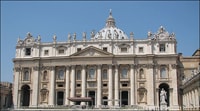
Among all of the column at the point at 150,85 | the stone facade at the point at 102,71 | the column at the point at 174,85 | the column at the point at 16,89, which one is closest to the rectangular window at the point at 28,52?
the stone facade at the point at 102,71

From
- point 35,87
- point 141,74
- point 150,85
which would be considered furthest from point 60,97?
point 150,85

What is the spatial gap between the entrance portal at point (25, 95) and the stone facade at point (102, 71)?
0.54 metres

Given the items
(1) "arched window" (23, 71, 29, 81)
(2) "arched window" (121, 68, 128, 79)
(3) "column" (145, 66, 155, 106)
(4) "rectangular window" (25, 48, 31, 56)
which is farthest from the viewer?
(4) "rectangular window" (25, 48, 31, 56)

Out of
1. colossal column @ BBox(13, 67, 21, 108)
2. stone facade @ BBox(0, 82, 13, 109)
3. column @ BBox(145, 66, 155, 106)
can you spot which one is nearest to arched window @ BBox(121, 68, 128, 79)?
column @ BBox(145, 66, 155, 106)

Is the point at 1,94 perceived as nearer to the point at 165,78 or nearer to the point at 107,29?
the point at 165,78

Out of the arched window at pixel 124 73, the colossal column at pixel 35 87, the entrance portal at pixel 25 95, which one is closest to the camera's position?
the arched window at pixel 124 73

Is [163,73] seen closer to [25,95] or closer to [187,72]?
[187,72]

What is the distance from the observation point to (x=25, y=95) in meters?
74.6

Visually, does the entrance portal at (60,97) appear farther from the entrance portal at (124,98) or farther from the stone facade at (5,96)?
the entrance portal at (124,98)

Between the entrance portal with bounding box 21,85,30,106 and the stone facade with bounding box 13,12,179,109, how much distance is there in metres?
0.54

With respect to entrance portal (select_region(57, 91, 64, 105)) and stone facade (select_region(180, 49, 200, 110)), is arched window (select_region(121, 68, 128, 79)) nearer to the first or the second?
stone facade (select_region(180, 49, 200, 110))

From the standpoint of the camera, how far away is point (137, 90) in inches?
2598

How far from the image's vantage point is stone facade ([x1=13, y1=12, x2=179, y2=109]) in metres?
65.9

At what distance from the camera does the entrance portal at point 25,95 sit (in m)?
72.2
